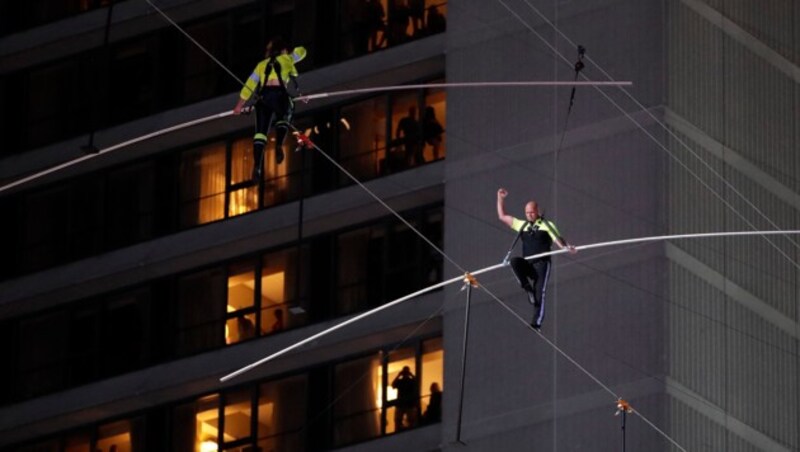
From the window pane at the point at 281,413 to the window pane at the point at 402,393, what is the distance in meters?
2.19

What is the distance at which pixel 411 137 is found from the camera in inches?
2168

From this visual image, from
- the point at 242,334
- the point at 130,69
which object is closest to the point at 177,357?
the point at 242,334

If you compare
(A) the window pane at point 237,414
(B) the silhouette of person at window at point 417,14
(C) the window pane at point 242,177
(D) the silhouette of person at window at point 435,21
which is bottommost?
(A) the window pane at point 237,414

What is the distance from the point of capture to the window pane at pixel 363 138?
182 feet

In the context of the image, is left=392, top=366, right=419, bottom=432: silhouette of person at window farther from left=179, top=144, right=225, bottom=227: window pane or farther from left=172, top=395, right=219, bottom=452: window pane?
left=179, top=144, right=225, bottom=227: window pane

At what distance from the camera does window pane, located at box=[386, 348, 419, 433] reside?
53031 millimetres

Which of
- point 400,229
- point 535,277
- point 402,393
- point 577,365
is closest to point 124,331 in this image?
point 400,229

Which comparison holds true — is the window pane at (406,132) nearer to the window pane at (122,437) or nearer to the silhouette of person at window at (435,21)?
the silhouette of person at window at (435,21)

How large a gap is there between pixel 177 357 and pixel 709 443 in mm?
12784

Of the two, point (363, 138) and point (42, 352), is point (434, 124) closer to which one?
point (363, 138)

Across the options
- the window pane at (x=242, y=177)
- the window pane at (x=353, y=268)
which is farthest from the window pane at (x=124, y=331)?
the window pane at (x=353, y=268)

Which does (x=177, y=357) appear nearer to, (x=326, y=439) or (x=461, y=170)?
(x=326, y=439)

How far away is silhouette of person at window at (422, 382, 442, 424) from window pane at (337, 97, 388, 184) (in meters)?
5.06

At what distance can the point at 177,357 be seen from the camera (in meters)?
56.8
